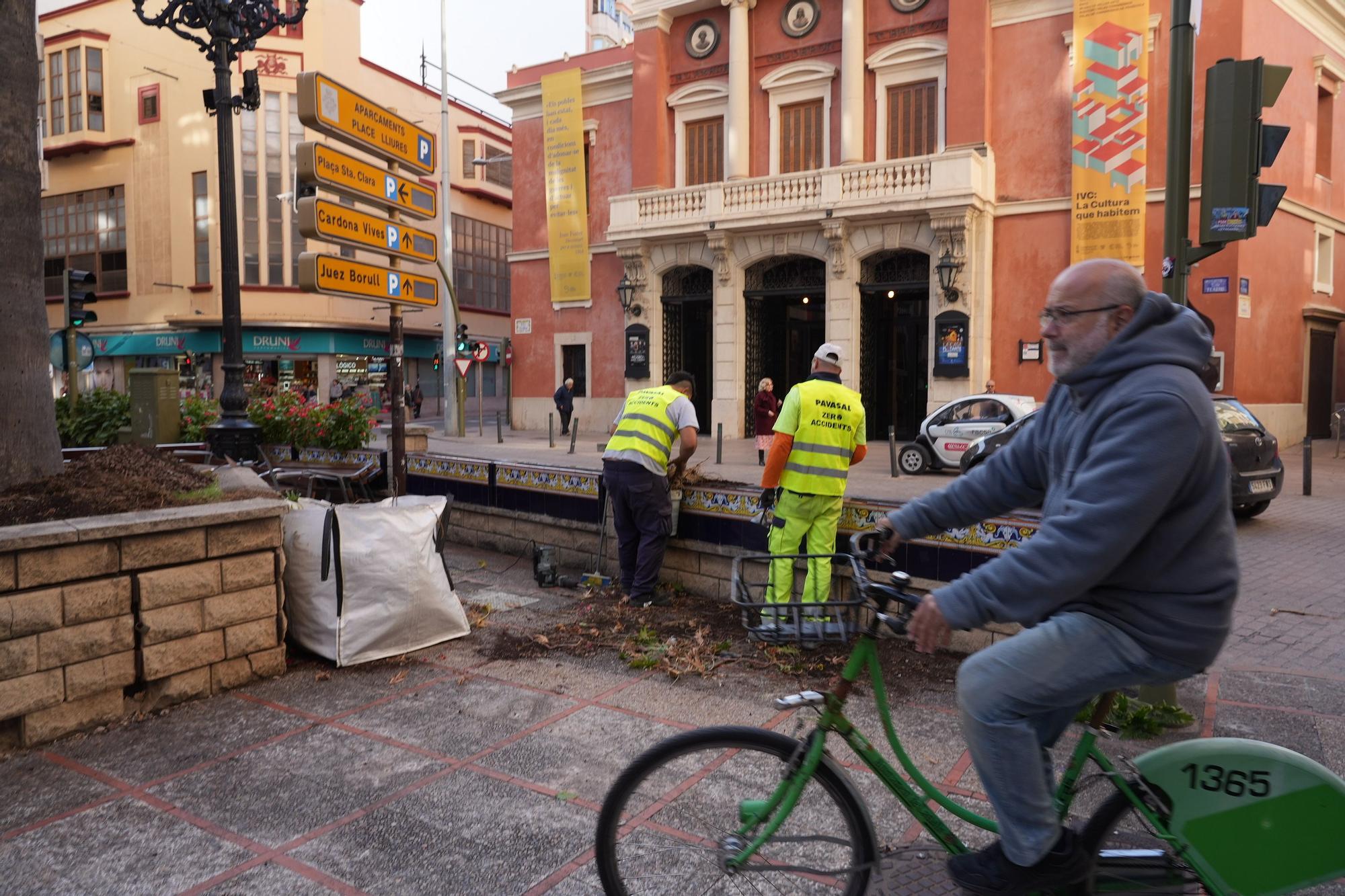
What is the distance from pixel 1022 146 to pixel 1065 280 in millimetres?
21004

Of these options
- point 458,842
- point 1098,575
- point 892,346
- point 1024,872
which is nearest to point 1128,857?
point 1024,872

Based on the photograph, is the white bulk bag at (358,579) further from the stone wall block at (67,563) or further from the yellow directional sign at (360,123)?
the yellow directional sign at (360,123)

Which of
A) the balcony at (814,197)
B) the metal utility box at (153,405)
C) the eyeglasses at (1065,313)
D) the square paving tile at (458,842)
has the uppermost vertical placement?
the balcony at (814,197)

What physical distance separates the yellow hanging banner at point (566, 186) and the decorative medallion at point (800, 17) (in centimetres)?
609

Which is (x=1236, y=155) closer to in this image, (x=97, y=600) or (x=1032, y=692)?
(x=1032, y=692)

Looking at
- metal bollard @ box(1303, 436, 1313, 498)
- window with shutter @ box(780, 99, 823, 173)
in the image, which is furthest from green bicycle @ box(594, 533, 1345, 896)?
window with shutter @ box(780, 99, 823, 173)

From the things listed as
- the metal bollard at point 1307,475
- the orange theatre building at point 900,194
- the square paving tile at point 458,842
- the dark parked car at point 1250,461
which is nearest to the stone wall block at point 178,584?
the square paving tile at point 458,842

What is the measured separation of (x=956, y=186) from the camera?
67.3 feet

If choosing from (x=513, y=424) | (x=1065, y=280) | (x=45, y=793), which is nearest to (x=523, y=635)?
(x=45, y=793)

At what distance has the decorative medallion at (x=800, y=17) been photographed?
23531mm

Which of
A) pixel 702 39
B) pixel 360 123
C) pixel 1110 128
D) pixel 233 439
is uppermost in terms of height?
pixel 702 39

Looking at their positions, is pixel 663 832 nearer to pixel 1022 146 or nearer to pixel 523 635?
pixel 523 635

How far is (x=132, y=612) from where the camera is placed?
4.35 metres

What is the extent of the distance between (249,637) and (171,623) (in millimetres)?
442
